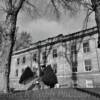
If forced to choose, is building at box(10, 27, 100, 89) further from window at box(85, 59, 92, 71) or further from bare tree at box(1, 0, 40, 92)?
bare tree at box(1, 0, 40, 92)

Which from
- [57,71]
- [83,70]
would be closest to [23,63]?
[57,71]

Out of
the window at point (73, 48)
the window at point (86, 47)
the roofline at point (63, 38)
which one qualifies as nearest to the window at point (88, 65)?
the window at point (86, 47)

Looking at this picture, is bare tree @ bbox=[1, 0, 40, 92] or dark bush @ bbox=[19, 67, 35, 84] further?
dark bush @ bbox=[19, 67, 35, 84]

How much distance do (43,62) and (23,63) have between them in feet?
20.7

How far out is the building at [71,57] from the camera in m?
20.5

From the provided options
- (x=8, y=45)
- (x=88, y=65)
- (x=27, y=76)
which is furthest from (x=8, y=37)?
(x=27, y=76)

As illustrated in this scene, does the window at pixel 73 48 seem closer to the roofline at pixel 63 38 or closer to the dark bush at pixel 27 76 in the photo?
the roofline at pixel 63 38

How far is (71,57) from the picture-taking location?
23.1 meters

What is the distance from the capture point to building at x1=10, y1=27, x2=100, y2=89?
67.2ft

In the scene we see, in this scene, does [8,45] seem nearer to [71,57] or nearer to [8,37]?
[8,37]

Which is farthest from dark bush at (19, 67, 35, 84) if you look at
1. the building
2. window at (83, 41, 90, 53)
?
window at (83, 41, 90, 53)

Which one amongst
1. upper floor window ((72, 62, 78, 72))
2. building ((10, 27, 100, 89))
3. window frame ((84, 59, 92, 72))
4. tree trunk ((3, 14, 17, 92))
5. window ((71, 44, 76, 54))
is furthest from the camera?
window ((71, 44, 76, 54))

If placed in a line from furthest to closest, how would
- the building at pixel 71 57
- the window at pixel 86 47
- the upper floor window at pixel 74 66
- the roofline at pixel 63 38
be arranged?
the upper floor window at pixel 74 66 → the roofline at pixel 63 38 → the window at pixel 86 47 → the building at pixel 71 57

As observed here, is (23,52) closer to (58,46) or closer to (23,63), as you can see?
(23,63)
